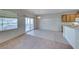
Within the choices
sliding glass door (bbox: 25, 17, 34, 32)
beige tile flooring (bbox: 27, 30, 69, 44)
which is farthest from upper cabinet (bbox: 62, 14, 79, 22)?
sliding glass door (bbox: 25, 17, 34, 32)

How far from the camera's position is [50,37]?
2510mm

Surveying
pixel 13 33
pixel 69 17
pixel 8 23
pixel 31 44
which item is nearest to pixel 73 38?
pixel 69 17

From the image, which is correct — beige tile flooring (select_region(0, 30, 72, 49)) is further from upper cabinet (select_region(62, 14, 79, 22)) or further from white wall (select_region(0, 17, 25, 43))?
upper cabinet (select_region(62, 14, 79, 22))

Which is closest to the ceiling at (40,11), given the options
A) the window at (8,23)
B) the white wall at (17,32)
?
the white wall at (17,32)

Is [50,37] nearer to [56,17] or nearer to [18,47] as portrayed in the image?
[56,17]

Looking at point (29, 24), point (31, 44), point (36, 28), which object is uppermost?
point (29, 24)

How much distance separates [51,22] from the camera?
103 inches

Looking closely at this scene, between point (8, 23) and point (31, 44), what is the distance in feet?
2.83

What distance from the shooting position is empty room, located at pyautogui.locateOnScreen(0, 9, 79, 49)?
232 cm

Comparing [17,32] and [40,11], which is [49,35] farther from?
[17,32]

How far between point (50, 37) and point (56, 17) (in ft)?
1.90
